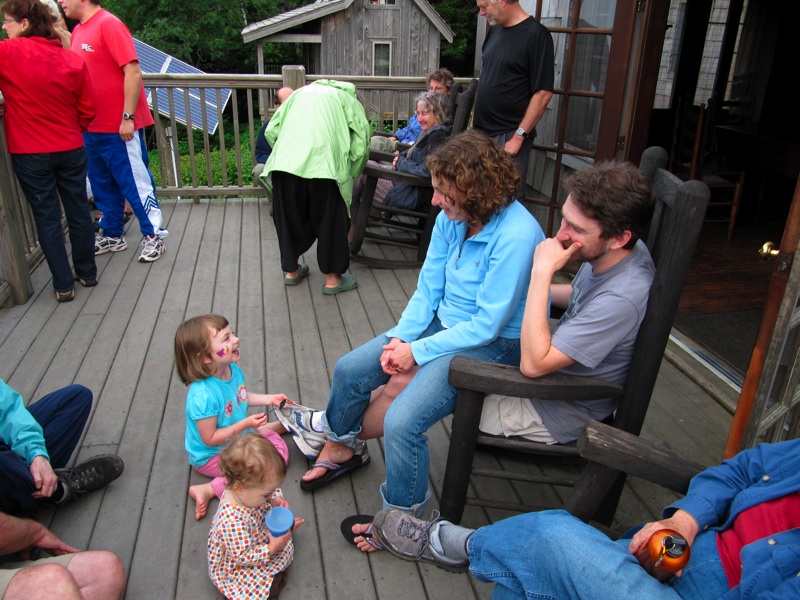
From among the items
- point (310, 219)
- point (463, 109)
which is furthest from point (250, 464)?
point (463, 109)

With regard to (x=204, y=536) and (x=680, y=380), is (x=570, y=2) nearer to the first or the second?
(x=680, y=380)

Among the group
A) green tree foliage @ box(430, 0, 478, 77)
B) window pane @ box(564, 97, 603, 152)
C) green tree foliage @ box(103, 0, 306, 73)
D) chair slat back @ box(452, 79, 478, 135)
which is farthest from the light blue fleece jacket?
green tree foliage @ box(430, 0, 478, 77)

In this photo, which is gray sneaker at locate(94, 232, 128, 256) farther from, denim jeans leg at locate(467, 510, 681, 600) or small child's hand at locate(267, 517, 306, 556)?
denim jeans leg at locate(467, 510, 681, 600)

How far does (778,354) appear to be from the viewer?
170 cm

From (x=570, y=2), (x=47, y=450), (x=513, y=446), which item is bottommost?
(x=47, y=450)

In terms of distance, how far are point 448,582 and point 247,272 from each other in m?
2.46

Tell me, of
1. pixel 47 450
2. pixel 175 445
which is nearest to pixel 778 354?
pixel 175 445

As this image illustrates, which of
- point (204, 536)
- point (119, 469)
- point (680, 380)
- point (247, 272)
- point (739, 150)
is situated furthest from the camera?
point (739, 150)

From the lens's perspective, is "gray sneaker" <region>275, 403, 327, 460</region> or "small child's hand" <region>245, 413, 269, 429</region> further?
"gray sneaker" <region>275, 403, 327, 460</region>

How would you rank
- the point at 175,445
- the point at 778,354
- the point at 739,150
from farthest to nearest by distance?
1. the point at 739,150
2. the point at 175,445
3. the point at 778,354

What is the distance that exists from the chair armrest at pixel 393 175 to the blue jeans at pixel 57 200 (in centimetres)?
151

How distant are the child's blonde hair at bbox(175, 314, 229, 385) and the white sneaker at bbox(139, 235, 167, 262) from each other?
7.20ft

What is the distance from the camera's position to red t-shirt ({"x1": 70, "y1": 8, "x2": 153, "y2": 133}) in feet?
11.6

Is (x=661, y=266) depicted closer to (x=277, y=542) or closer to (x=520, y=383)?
(x=520, y=383)
